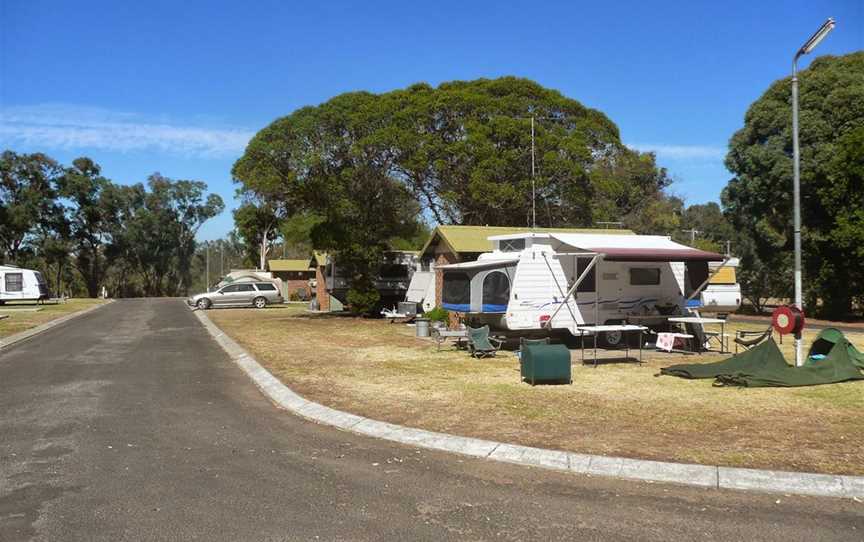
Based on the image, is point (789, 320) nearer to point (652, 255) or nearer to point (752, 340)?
point (752, 340)

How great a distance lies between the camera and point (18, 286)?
40.7m

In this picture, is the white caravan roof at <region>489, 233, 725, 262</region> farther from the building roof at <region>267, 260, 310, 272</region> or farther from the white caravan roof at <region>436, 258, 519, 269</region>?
the building roof at <region>267, 260, 310, 272</region>

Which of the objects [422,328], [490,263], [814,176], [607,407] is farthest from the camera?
[814,176]

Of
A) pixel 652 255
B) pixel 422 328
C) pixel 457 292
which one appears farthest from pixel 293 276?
pixel 652 255

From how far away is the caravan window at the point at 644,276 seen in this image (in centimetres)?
1648

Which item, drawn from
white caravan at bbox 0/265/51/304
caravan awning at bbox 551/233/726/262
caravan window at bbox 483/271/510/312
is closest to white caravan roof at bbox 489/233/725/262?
caravan awning at bbox 551/233/726/262

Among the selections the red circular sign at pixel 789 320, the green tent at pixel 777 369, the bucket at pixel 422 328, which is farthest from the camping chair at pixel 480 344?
the red circular sign at pixel 789 320

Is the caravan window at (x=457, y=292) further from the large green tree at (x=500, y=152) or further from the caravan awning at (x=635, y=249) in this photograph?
the large green tree at (x=500, y=152)

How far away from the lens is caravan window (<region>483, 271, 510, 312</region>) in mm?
15500

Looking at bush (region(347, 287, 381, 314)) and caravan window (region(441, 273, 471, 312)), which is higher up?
caravan window (region(441, 273, 471, 312))

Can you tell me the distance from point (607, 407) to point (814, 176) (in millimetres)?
24257

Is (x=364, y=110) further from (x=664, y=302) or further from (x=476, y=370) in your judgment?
(x=476, y=370)

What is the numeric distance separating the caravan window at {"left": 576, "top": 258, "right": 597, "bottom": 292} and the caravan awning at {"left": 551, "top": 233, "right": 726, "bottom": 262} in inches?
19.7

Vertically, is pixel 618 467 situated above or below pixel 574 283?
below
